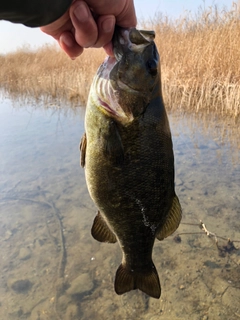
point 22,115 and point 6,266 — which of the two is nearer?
point 6,266

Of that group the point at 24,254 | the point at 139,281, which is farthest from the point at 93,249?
the point at 139,281

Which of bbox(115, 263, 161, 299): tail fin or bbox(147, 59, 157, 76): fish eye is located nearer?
bbox(147, 59, 157, 76): fish eye

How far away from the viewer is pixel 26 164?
629 centimetres

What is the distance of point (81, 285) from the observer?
334cm

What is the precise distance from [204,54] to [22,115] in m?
5.92

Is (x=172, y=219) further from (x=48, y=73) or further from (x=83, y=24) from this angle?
(x=48, y=73)

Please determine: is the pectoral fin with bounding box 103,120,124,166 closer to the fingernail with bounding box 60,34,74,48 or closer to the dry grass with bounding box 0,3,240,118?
the fingernail with bounding box 60,34,74,48

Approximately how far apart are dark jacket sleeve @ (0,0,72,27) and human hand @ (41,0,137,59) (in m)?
0.16

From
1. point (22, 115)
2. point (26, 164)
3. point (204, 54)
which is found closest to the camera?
point (26, 164)

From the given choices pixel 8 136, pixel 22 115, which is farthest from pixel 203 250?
pixel 22 115

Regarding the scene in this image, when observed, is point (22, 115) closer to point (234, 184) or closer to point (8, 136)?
point (8, 136)

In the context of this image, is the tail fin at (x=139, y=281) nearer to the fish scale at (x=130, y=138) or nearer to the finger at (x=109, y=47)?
the fish scale at (x=130, y=138)

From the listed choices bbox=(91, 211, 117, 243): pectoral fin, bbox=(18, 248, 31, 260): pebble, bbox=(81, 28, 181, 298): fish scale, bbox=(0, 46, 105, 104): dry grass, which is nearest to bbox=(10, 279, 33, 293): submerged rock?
bbox=(18, 248, 31, 260): pebble

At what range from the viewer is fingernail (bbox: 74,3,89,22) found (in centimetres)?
145
